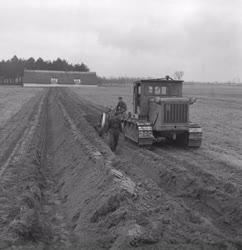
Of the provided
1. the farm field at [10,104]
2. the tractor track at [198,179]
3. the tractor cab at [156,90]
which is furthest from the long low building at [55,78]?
the tractor track at [198,179]

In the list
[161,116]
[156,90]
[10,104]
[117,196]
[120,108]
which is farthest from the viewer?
[10,104]

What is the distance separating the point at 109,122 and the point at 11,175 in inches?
203

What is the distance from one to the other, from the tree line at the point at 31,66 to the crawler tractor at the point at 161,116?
121 m

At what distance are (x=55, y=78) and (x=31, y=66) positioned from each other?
78.8ft

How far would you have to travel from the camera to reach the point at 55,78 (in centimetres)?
11869

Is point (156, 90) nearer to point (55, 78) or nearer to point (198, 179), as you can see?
point (198, 179)

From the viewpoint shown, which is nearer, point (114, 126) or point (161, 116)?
point (114, 126)

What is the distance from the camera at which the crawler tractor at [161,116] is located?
1659 centimetres

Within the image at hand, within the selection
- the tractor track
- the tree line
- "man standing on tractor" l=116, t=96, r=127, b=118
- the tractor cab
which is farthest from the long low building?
the tractor track

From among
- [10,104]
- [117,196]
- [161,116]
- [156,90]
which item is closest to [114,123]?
[161,116]

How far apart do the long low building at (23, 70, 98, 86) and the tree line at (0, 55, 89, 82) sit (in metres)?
18.8

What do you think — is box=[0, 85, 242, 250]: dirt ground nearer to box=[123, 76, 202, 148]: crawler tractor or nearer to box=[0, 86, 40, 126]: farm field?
box=[123, 76, 202, 148]: crawler tractor

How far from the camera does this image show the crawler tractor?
16594 millimetres

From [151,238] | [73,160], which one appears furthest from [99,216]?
[73,160]
